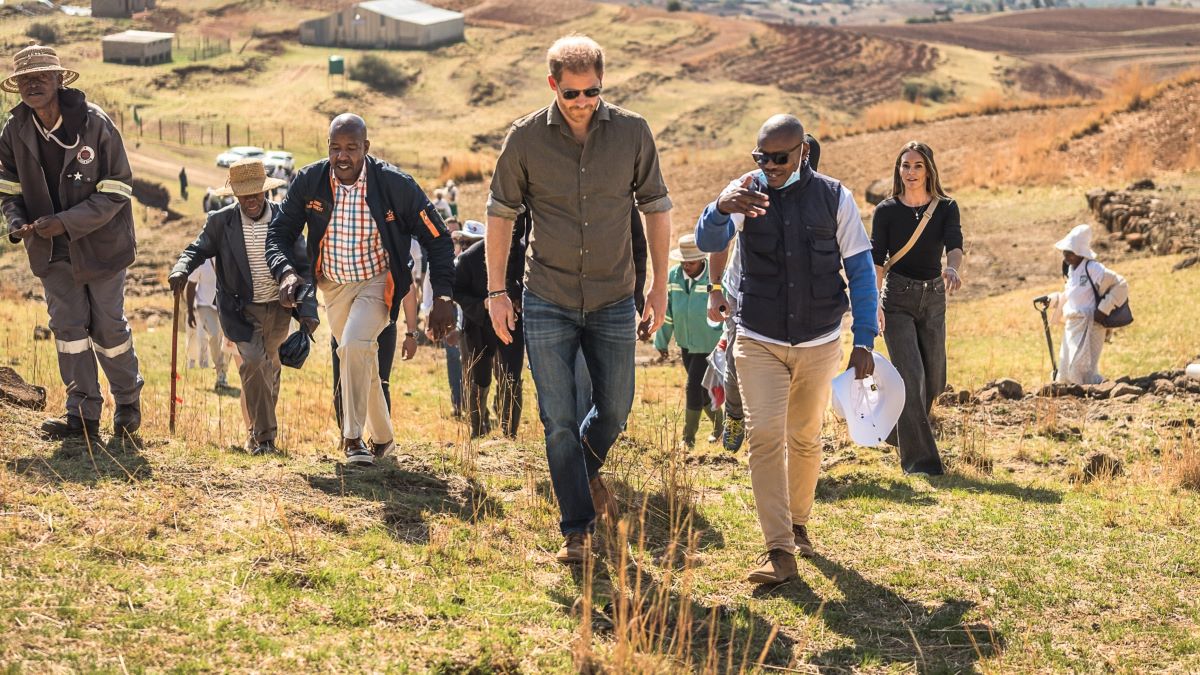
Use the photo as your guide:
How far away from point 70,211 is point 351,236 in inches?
59.0

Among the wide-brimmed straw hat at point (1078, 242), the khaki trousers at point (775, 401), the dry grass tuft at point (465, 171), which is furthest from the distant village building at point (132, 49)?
→ the khaki trousers at point (775, 401)

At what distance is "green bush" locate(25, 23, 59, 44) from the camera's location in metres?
65.8

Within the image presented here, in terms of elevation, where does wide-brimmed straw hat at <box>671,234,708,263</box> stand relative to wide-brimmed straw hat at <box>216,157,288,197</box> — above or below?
below

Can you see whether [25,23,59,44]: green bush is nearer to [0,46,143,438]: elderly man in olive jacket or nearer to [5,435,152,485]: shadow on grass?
[0,46,143,438]: elderly man in olive jacket

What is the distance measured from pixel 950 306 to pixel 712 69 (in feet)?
202

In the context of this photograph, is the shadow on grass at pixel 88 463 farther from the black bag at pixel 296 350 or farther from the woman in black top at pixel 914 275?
the woman in black top at pixel 914 275

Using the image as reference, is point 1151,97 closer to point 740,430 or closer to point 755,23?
point 740,430

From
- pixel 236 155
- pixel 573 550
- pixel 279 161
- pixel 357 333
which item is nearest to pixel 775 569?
pixel 573 550

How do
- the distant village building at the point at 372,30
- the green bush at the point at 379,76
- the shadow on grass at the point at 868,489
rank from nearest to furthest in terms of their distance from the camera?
the shadow on grass at the point at 868,489, the green bush at the point at 379,76, the distant village building at the point at 372,30

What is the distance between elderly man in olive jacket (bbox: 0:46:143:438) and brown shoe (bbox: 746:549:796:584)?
381cm

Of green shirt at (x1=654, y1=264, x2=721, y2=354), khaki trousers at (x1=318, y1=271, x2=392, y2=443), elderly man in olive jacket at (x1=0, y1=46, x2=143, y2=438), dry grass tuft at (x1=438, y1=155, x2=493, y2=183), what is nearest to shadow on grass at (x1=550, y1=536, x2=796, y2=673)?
khaki trousers at (x1=318, y1=271, x2=392, y2=443)

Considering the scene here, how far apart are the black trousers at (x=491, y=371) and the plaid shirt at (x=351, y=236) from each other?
177cm

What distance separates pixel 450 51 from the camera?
8162 centimetres

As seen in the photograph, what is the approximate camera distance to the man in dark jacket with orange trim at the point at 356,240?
24.7 ft
